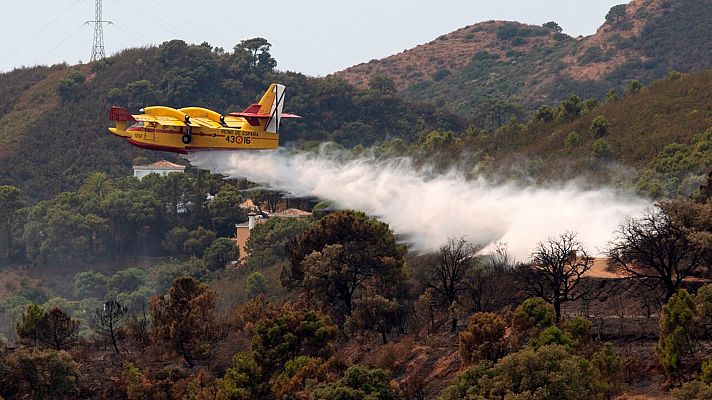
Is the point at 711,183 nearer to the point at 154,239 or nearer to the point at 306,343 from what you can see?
the point at 306,343

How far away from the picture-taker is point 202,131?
7469 centimetres

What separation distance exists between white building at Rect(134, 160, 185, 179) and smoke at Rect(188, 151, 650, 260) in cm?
7171

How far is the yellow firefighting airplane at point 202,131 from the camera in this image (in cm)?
7469

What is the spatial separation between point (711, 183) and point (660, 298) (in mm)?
11930

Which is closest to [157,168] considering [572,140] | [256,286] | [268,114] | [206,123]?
[572,140]

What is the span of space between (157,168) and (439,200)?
83286 mm

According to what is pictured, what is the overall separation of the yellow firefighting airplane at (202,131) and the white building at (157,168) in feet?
280

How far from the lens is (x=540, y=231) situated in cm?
7775

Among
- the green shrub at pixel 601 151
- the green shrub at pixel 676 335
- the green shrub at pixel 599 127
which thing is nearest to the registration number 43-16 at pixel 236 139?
the green shrub at pixel 676 335

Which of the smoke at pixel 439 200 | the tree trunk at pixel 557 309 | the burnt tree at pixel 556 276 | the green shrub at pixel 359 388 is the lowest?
the green shrub at pixel 359 388

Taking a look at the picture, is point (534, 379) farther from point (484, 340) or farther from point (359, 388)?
point (359, 388)

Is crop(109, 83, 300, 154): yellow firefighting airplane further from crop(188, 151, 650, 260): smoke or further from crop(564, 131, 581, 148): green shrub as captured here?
crop(564, 131, 581, 148): green shrub

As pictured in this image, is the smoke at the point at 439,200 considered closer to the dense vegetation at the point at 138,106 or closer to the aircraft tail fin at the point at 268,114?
the aircraft tail fin at the point at 268,114

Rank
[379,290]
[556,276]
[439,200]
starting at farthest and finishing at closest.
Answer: [439,200]
[379,290]
[556,276]
